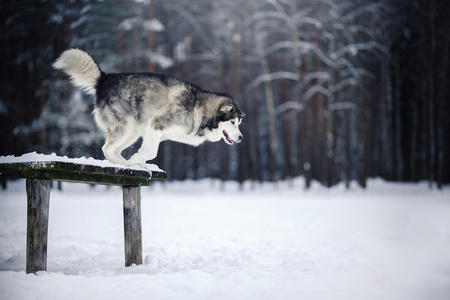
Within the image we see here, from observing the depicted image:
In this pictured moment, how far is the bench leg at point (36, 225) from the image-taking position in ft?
14.7

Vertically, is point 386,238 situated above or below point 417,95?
below

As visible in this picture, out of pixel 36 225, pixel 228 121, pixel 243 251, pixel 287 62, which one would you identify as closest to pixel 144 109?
pixel 228 121

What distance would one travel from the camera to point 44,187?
180 inches

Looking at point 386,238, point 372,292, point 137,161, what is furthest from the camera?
point 386,238

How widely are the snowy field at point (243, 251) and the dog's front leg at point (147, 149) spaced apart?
155 centimetres

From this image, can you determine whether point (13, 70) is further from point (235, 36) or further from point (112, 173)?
point (112, 173)

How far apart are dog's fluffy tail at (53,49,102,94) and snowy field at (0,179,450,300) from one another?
9.05 ft

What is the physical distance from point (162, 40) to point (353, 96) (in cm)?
1306

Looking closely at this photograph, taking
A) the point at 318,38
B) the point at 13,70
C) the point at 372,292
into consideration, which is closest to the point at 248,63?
the point at 318,38

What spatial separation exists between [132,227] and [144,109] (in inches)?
72.1

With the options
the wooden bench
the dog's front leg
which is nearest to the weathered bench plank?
the wooden bench

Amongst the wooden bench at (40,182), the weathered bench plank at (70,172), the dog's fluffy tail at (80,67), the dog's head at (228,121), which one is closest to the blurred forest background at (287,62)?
the dog's fluffy tail at (80,67)

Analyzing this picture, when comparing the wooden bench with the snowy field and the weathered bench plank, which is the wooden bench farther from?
the snowy field

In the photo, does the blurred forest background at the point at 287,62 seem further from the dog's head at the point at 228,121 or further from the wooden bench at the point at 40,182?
the wooden bench at the point at 40,182
